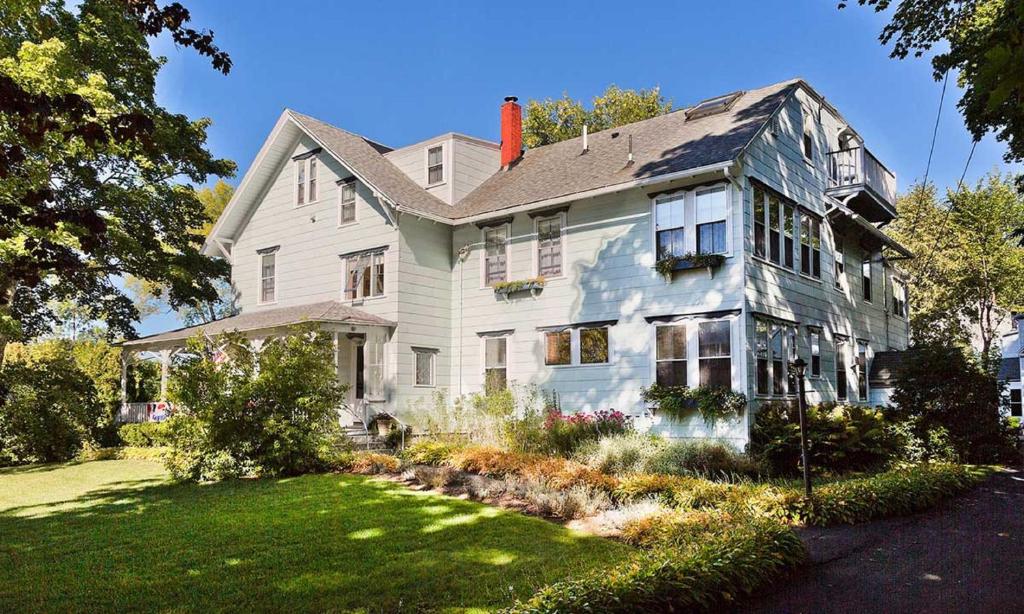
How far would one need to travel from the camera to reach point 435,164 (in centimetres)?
2241

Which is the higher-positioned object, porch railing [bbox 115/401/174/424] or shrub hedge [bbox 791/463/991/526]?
porch railing [bbox 115/401/174/424]

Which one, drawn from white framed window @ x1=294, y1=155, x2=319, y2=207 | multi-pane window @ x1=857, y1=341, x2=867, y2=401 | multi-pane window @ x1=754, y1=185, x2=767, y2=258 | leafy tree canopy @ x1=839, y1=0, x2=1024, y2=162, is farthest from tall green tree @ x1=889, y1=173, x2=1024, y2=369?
white framed window @ x1=294, y1=155, x2=319, y2=207

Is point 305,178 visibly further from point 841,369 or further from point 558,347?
point 841,369

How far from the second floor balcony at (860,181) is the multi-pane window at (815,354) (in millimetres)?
4272

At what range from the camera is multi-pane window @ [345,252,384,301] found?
1998 cm

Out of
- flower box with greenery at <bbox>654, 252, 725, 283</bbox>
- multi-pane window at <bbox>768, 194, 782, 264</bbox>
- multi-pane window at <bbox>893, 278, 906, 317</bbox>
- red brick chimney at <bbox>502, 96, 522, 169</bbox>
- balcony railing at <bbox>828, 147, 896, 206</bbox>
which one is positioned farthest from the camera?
multi-pane window at <bbox>893, 278, 906, 317</bbox>

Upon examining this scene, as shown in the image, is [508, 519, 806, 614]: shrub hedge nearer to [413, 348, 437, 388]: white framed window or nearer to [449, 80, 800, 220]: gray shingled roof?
[449, 80, 800, 220]: gray shingled roof

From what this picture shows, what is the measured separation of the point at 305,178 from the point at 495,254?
695cm

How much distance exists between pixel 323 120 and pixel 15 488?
14.3 m

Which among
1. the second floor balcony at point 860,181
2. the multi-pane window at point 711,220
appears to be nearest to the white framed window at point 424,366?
the multi-pane window at point 711,220

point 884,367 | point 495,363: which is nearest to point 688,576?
point 495,363

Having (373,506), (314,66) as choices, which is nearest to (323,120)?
(314,66)

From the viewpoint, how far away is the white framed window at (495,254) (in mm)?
19766

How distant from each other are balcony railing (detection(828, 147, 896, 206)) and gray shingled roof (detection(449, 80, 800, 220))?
3.25 meters
